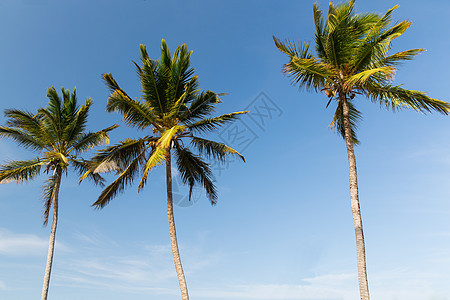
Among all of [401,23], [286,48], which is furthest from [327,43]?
[401,23]

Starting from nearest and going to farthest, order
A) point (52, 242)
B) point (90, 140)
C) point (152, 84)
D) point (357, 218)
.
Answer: point (357, 218)
point (152, 84)
point (52, 242)
point (90, 140)

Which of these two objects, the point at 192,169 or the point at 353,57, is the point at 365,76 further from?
the point at 192,169

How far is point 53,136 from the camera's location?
21.2 m

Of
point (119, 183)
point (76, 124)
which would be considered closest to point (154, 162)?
point (119, 183)

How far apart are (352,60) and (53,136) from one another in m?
16.8

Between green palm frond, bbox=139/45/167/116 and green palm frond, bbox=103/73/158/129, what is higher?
green palm frond, bbox=139/45/167/116

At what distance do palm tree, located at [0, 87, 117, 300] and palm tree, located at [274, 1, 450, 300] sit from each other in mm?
12760

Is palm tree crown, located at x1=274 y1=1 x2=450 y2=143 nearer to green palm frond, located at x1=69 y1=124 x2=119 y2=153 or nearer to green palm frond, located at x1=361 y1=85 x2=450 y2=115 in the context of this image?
green palm frond, located at x1=361 y1=85 x2=450 y2=115

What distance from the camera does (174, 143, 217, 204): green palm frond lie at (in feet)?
61.2

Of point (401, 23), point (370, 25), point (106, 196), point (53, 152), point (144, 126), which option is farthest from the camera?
point (53, 152)

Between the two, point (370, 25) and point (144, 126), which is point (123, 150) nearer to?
point (144, 126)

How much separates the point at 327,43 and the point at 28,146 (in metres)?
17.5

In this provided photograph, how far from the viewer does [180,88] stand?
728 inches

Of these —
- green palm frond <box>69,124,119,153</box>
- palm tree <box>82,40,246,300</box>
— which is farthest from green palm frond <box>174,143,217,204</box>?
green palm frond <box>69,124,119,153</box>
